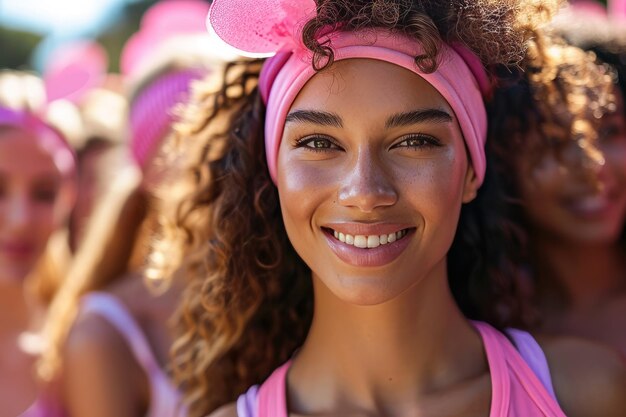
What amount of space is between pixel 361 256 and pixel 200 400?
2.54 ft

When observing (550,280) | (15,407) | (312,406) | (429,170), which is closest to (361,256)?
(429,170)

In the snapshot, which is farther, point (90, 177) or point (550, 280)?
point (90, 177)

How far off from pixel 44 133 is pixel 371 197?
1883mm

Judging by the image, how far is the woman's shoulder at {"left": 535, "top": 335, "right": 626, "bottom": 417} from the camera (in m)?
2.24

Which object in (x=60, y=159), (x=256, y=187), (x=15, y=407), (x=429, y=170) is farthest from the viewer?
(x=60, y=159)

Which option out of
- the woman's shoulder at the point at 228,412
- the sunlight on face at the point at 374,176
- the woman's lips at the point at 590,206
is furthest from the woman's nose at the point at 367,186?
the woman's lips at the point at 590,206

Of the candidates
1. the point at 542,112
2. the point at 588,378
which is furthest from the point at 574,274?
the point at 588,378

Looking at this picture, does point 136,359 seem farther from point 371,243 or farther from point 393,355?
point 371,243

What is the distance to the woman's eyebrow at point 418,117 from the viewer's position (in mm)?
2113

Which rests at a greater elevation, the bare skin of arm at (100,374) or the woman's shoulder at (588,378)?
the woman's shoulder at (588,378)

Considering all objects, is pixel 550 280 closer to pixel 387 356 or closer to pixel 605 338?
pixel 605 338

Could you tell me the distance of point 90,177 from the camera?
5250 mm

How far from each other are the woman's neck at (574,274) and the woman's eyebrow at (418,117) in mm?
1250

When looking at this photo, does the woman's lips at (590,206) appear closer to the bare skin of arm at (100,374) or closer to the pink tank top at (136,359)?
the pink tank top at (136,359)
